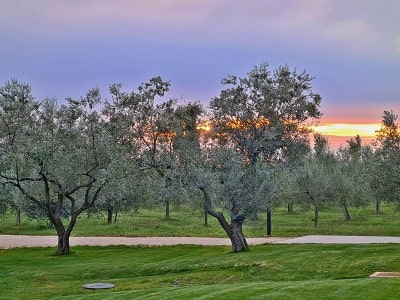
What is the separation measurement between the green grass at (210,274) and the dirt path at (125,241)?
4049 mm

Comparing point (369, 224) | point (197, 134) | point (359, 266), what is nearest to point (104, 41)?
point (197, 134)

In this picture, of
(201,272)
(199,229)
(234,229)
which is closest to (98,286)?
(201,272)

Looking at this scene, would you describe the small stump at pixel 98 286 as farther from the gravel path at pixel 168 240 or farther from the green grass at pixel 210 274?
the gravel path at pixel 168 240

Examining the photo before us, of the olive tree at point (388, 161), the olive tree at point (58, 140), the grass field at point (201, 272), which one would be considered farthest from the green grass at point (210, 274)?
the olive tree at point (388, 161)

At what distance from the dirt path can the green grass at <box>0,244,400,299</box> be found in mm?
4049

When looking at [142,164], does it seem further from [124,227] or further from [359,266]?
[124,227]

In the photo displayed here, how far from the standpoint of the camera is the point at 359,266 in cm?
1703

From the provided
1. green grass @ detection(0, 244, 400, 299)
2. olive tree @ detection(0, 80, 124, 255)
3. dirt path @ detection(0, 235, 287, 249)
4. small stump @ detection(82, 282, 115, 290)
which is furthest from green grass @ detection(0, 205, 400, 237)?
small stump @ detection(82, 282, 115, 290)

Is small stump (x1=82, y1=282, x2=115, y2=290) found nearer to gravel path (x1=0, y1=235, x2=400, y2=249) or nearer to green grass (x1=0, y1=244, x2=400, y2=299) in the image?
green grass (x1=0, y1=244, x2=400, y2=299)

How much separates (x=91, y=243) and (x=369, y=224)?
2227 cm

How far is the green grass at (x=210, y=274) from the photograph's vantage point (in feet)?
39.7

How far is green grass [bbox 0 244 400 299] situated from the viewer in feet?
39.7

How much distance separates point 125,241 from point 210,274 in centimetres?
1450

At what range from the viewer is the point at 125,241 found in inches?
1243
